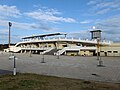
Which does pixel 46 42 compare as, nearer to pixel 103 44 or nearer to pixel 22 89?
pixel 103 44

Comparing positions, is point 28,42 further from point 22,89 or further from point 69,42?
point 22,89

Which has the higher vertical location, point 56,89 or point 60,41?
point 60,41

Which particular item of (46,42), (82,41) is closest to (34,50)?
(46,42)

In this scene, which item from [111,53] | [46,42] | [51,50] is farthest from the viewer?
[46,42]

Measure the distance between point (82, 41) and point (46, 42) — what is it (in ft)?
43.3

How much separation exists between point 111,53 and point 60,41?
18.6 m

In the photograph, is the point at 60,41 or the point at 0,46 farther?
the point at 0,46

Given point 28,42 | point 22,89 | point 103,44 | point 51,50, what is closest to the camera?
point 22,89

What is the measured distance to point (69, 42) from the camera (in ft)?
223

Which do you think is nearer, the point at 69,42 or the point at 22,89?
the point at 22,89

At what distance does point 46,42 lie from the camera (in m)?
72.6

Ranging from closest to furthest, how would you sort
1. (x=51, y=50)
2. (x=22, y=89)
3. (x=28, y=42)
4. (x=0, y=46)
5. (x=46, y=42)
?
(x=22, y=89)
(x=51, y=50)
(x=46, y=42)
(x=28, y=42)
(x=0, y=46)

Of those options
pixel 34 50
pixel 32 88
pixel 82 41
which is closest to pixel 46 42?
pixel 34 50

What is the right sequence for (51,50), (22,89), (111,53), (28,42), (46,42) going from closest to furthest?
(22,89) → (111,53) → (51,50) → (46,42) → (28,42)
